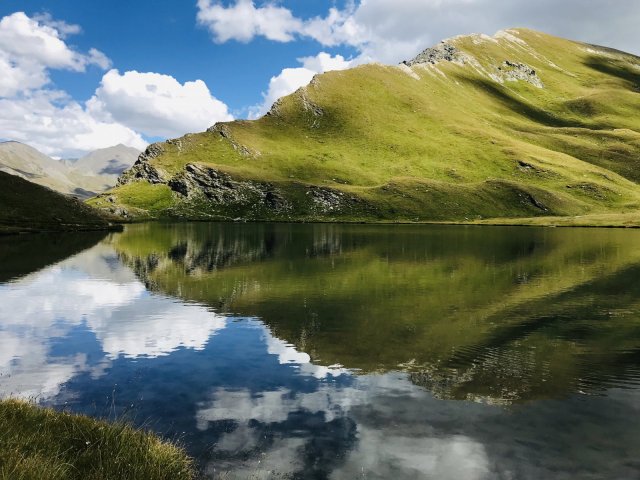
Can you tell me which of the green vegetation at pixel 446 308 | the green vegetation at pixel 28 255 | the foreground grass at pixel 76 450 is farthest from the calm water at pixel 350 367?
the green vegetation at pixel 28 255

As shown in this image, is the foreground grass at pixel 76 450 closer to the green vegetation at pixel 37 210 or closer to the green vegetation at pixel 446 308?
the green vegetation at pixel 446 308

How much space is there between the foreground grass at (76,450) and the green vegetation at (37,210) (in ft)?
408

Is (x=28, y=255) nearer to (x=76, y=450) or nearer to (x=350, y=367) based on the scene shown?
(x=350, y=367)

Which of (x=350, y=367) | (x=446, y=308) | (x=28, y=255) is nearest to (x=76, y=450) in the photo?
(x=350, y=367)

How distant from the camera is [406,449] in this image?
16.0 m

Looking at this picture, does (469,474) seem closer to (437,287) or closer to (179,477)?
(179,477)

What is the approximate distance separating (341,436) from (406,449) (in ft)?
7.49

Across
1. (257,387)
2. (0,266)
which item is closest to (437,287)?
(257,387)

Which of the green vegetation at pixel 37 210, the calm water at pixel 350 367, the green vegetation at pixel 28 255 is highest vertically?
the green vegetation at pixel 37 210

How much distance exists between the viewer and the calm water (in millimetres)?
15820

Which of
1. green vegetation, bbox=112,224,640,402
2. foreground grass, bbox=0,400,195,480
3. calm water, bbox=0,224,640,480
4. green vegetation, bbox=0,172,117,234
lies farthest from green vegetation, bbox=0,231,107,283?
foreground grass, bbox=0,400,195,480

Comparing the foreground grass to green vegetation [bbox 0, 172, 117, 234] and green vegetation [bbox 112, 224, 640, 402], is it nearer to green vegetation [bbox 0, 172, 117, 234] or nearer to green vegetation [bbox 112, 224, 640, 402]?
green vegetation [bbox 112, 224, 640, 402]

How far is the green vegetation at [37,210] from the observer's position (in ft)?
433

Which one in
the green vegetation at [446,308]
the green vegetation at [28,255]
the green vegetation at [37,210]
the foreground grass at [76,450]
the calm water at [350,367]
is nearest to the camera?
the foreground grass at [76,450]
